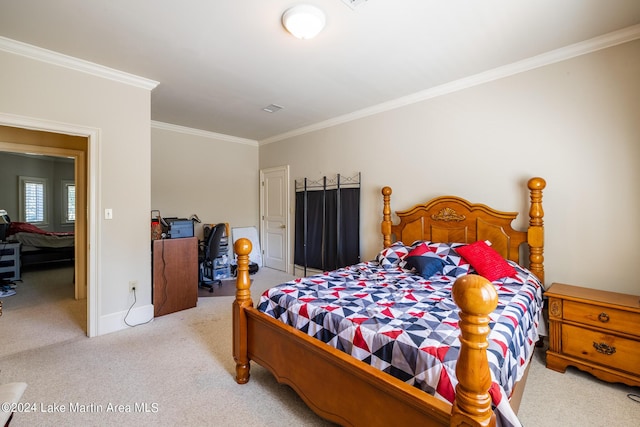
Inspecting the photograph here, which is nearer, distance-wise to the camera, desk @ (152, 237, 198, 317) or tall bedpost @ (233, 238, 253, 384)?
tall bedpost @ (233, 238, 253, 384)

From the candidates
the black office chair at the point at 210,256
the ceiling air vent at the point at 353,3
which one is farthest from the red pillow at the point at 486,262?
the black office chair at the point at 210,256

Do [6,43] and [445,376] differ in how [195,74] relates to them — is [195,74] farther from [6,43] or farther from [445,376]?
[445,376]

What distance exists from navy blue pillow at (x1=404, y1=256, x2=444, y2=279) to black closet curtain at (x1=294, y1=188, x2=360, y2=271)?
145 cm

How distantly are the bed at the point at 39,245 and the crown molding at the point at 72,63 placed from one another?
14.9 ft

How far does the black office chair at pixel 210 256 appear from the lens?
4.21m

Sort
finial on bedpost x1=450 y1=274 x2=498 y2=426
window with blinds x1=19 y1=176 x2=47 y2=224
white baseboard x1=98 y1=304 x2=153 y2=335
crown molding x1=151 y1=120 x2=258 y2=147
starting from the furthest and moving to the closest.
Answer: window with blinds x1=19 y1=176 x2=47 y2=224 < crown molding x1=151 y1=120 x2=258 y2=147 < white baseboard x1=98 y1=304 x2=153 y2=335 < finial on bedpost x1=450 y1=274 x2=498 y2=426

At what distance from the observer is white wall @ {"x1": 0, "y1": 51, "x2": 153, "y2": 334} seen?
245cm

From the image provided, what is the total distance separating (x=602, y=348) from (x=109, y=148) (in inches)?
173

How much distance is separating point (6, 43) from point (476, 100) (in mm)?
4187

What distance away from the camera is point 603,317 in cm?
195

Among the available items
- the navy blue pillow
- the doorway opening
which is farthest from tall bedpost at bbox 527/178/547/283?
the doorway opening

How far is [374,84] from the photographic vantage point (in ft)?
10.3

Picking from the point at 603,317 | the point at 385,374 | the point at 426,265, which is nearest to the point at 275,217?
the point at 426,265

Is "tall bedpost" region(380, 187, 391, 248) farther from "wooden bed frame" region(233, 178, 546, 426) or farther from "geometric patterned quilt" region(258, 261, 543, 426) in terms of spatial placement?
"geometric patterned quilt" region(258, 261, 543, 426)
